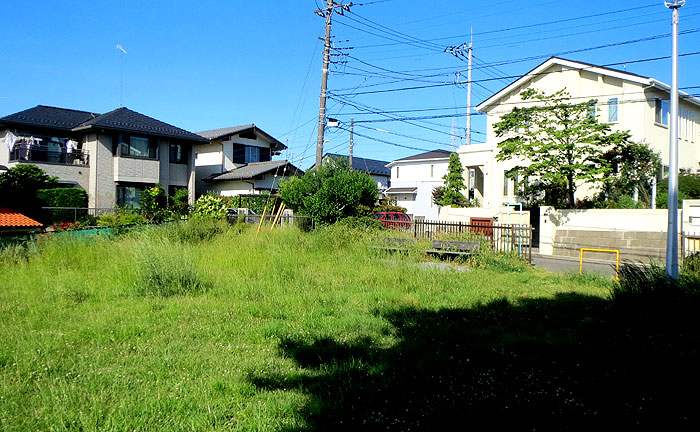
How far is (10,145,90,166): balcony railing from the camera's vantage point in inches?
1034

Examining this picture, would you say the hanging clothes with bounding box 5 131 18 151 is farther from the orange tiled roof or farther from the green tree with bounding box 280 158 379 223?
the green tree with bounding box 280 158 379 223

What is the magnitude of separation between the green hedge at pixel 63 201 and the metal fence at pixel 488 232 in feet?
54.1

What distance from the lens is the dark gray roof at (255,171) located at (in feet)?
107

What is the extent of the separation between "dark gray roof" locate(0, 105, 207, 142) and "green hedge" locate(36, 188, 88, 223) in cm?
383

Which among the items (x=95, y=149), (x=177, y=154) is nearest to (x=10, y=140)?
(x=95, y=149)

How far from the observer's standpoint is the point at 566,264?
51.6ft

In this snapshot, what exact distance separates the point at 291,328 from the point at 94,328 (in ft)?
7.73

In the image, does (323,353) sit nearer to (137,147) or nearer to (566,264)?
(566,264)

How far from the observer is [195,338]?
5703 mm

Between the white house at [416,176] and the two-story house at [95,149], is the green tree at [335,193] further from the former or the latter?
the white house at [416,176]

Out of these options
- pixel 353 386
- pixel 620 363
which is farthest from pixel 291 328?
pixel 620 363

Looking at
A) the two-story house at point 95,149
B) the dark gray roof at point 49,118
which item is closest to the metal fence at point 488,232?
the two-story house at point 95,149

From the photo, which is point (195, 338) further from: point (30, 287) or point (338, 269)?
point (338, 269)

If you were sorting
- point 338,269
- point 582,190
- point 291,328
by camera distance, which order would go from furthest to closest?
1. point 582,190
2. point 338,269
3. point 291,328
